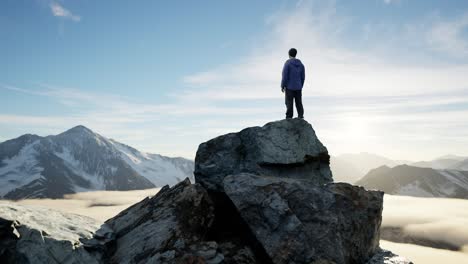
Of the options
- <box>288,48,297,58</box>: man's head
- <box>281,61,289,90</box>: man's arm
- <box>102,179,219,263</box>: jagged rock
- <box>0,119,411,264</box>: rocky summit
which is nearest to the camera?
<box>0,119,411,264</box>: rocky summit

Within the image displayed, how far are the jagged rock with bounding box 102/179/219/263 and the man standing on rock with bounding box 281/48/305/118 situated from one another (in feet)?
30.9

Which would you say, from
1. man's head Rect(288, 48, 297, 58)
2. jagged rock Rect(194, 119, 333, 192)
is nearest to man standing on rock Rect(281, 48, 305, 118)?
man's head Rect(288, 48, 297, 58)

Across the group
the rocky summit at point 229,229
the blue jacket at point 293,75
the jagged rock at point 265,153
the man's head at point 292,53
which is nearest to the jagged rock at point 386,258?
the rocky summit at point 229,229

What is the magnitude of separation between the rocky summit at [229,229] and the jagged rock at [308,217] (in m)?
0.04

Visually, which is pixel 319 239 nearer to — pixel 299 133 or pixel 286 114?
pixel 299 133

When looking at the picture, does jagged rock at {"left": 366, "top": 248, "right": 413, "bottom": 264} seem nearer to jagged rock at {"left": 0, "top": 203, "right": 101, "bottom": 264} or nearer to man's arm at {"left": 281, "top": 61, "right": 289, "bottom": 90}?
man's arm at {"left": 281, "top": 61, "right": 289, "bottom": 90}

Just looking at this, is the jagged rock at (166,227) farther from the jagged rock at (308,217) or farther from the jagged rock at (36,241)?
the jagged rock at (308,217)

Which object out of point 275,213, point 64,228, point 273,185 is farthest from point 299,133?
point 64,228

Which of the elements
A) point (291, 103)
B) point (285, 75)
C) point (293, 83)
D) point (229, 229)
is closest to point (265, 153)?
point (291, 103)

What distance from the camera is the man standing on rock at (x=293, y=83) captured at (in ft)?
78.6

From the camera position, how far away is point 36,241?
46.8 feet

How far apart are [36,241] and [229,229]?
8.76 m

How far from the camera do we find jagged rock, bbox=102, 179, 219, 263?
1472 centimetres

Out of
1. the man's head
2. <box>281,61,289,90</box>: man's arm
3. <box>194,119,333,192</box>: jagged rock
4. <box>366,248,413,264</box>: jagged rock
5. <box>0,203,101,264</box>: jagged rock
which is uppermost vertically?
the man's head
